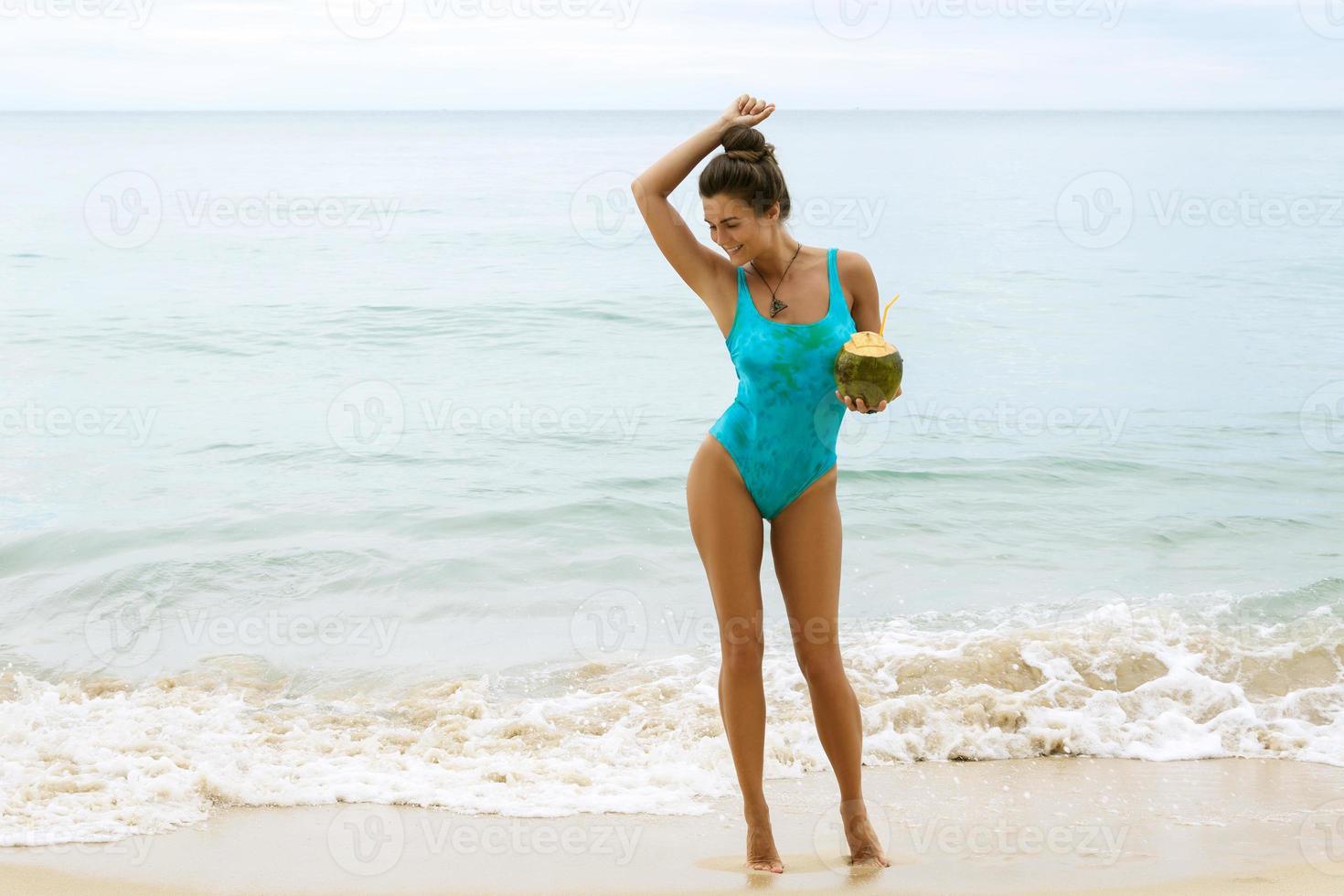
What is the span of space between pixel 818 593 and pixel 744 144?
1277 millimetres

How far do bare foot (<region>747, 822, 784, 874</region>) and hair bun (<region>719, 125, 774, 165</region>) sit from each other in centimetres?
192

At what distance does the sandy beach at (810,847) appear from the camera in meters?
3.48

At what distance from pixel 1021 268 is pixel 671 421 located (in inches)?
501

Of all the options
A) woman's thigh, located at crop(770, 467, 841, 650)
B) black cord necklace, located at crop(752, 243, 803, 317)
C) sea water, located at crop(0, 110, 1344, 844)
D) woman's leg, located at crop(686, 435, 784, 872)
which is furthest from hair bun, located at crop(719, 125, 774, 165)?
sea water, located at crop(0, 110, 1344, 844)

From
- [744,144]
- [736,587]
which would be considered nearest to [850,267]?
[744,144]

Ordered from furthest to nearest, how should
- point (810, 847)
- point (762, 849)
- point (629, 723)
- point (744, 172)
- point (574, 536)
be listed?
point (574, 536) → point (629, 723) → point (810, 847) → point (762, 849) → point (744, 172)

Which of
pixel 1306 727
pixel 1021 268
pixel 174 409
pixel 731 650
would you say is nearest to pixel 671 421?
pixel 174 409

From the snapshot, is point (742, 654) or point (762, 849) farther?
point (762, 849)

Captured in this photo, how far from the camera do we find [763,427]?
3.40 m

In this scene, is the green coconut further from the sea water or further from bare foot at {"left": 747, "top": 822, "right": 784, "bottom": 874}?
the sea water

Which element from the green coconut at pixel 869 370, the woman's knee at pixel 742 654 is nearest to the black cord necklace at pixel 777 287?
the green coconut at pixel 869 370

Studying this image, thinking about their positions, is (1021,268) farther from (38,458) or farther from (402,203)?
(402,203)

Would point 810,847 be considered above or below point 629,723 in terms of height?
below

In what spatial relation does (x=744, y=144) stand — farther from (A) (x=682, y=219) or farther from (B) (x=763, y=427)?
(B) (x=763, y=427)
